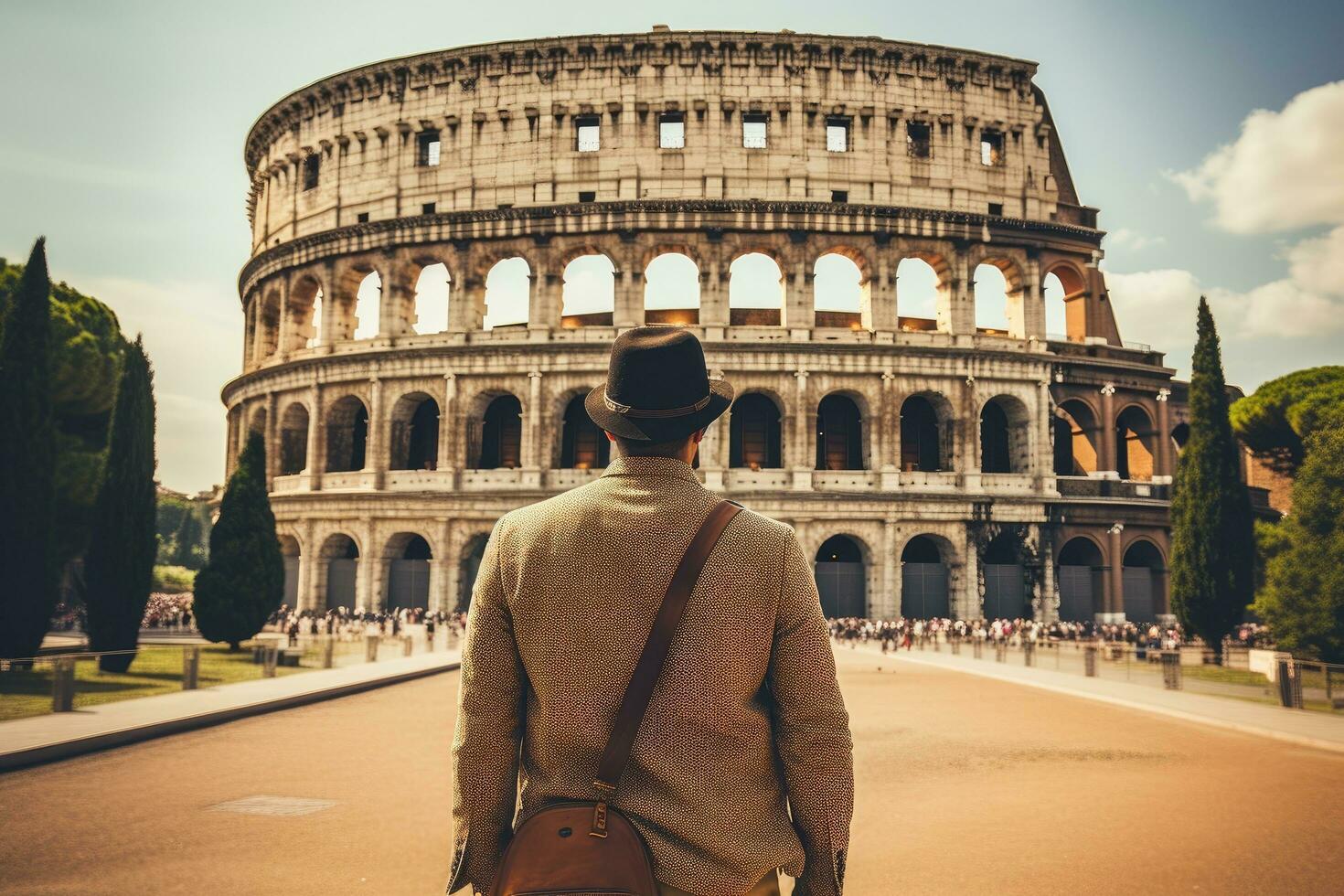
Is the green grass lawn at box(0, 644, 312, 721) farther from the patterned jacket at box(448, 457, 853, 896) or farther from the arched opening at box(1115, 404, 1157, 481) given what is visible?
the arched opening at box(1115, 404, 1157, 481)

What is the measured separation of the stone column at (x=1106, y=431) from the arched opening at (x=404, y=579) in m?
24.8

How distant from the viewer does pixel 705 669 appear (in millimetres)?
1987

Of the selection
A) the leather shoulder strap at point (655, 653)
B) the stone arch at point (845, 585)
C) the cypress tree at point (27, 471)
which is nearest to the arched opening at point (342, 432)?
the stone arch at point (845, 585)

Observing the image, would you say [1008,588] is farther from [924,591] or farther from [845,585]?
[845,585]

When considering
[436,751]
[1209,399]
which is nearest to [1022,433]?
[1209,399]

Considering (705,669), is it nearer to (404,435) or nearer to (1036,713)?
(1036,713)

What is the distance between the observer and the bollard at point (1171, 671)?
1600cm

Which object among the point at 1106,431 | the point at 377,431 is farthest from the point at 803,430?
the point at 377,431

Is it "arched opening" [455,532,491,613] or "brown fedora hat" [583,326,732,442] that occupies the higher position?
"brown fedora hat" [583,326,732,442]

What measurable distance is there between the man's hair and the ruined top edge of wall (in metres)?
33.9

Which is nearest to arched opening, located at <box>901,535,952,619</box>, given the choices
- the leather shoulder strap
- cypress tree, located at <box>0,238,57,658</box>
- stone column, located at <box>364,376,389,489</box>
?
stone column, located at <box>364,376,389,489</box>

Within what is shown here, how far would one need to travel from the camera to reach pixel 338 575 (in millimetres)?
33844

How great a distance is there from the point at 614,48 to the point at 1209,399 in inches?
908

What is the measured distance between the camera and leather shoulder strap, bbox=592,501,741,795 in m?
1.88
